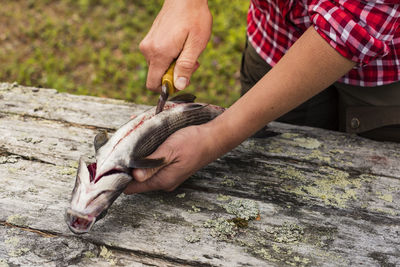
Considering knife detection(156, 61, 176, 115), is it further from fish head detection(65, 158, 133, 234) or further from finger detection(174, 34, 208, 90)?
fish head detection(65, 158, 133, 234)

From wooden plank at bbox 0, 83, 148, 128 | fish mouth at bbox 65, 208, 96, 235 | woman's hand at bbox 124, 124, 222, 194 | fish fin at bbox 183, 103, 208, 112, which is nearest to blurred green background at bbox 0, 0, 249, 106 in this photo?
wooden plank at bbox 0, 83, 148, 128

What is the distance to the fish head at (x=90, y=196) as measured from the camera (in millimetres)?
1610

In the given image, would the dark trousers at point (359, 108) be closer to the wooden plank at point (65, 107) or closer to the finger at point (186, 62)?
the finger at point (186, 62)

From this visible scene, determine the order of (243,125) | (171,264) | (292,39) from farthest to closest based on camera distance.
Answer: (292,39) → (243,125) → (171,264)

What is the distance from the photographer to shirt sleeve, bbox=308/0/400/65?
1667 mm

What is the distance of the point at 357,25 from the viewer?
1667 mm

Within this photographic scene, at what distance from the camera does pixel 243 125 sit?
1.91m

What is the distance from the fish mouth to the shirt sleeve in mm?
1208

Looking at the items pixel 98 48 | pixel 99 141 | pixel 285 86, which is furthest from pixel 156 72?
pixel 98 48

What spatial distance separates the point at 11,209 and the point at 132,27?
438 cm

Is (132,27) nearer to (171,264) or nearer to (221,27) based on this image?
(221,27)

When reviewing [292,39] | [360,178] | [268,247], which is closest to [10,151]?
[268,247]

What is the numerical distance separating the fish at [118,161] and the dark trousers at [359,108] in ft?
3.13

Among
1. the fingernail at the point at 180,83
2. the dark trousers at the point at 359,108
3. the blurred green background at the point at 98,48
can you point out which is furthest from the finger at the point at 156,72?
the blurred green background at the point at 98,48
